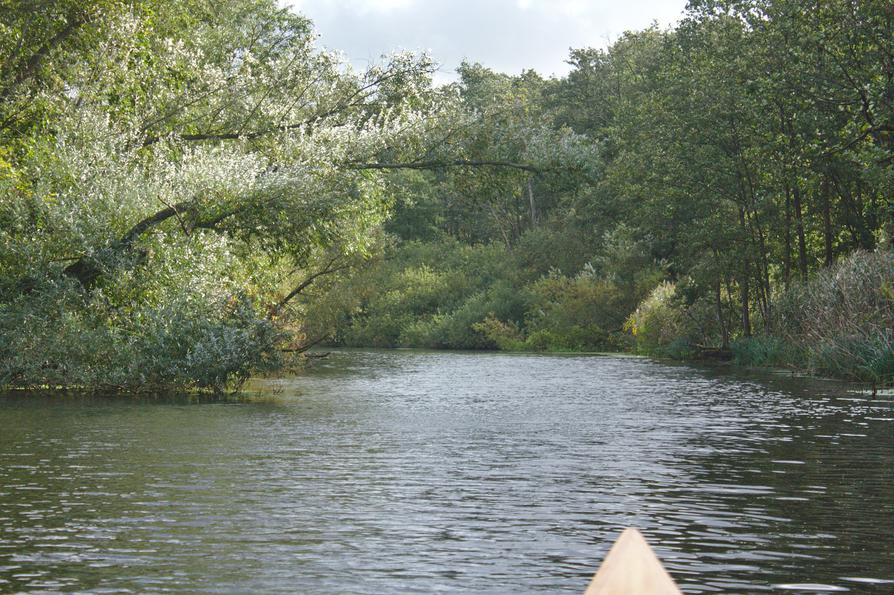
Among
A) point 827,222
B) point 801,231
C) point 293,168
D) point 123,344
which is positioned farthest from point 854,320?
point 123,344

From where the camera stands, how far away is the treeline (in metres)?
27.5

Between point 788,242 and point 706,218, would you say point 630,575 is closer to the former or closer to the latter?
point 788,242

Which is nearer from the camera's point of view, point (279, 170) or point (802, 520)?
point (802, 520)

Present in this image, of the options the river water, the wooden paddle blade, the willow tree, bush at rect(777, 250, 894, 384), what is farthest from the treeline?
the wooden paddle blade

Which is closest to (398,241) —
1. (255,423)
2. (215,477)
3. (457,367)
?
(457,367)

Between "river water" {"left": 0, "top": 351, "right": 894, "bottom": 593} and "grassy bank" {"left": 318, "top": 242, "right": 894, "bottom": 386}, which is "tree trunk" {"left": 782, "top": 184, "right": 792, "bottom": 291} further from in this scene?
"river water" {"left": 0, "top": 351, "right": 894, "bottom": 593}

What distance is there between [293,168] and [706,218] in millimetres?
20081

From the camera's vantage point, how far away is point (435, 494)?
11938 mm

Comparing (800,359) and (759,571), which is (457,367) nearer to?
(800,359)

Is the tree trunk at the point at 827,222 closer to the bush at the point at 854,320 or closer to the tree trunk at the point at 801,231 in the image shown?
the tree trunk at the point at 801,231

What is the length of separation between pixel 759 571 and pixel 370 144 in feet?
70.8

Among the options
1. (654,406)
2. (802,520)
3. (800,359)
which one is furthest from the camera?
(800,359)

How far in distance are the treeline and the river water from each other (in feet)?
25.1

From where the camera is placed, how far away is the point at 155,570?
815 centimetres
